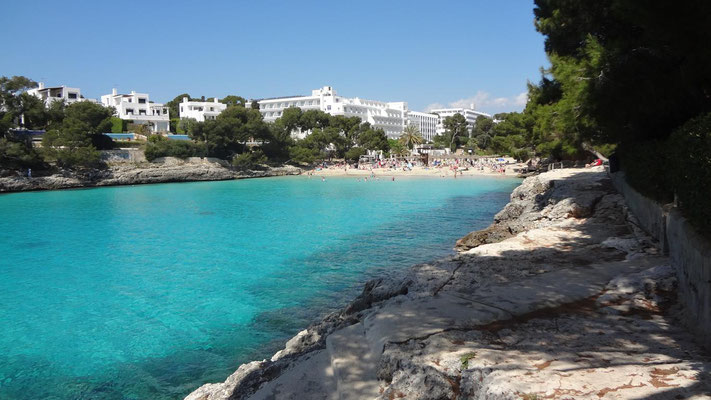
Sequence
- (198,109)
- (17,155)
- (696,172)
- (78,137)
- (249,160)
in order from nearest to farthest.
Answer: (696,172) → (17,155) → (78,137) → (249,160) → (198,109)

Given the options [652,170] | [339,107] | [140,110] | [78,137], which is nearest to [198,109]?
[140,110]

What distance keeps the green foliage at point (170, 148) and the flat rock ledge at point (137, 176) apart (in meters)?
1.20

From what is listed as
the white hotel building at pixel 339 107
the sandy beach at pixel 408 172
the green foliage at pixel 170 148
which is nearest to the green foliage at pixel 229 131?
the green foliage at pixel 170 148

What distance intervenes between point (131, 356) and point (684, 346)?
860 cm

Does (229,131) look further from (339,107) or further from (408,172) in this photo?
(339,107)

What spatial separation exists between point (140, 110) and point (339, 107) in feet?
138

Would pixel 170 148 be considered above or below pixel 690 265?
above

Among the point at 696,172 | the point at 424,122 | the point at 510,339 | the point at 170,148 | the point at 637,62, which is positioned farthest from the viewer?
the point at 424,122

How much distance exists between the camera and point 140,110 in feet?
269

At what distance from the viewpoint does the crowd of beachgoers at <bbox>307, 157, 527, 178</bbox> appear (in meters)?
63.6

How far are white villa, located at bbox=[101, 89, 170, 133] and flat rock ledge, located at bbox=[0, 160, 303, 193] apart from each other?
23.2 metres

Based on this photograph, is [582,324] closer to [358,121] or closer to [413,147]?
[358,121]

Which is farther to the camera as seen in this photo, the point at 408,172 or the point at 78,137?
the point at 408,172

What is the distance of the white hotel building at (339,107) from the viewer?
107m
